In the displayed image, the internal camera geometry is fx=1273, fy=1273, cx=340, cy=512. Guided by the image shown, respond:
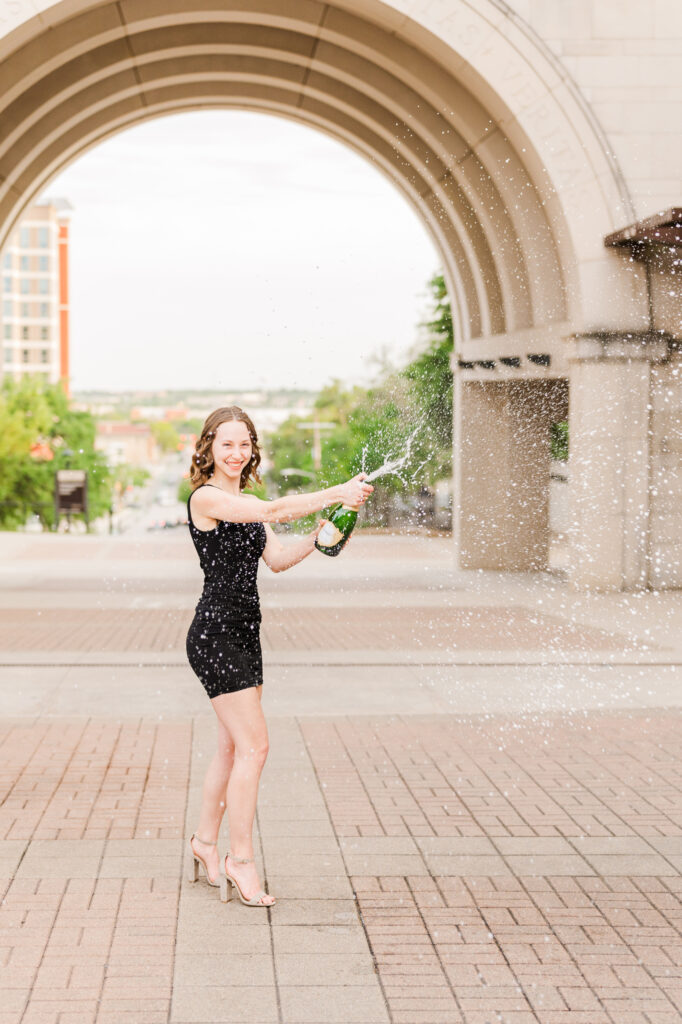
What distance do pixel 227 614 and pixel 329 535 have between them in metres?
0.49

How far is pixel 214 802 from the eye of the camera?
502cm

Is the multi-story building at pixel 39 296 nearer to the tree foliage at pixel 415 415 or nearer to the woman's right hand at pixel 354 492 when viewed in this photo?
the tree foliage at pixel 415 415

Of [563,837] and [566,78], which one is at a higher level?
[566,78]

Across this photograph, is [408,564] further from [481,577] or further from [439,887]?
[439,887]

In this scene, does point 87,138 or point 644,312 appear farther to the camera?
point 87,138

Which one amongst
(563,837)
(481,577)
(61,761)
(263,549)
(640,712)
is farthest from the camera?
(481,577)

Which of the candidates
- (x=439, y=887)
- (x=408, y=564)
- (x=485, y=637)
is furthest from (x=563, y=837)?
(x=408, y=564)

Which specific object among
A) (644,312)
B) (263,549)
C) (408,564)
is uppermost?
(644,312)

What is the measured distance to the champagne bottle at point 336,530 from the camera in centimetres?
477

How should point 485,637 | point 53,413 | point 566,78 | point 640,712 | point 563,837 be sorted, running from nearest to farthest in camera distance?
point 563,837 → point 640,712 → point 485,637 → point 566,78 → point 53,413

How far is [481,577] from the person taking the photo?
2075cm

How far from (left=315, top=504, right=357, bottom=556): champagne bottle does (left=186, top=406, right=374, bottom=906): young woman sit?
6cm

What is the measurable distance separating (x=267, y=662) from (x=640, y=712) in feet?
11.5

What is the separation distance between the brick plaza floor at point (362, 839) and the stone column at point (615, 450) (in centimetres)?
553
